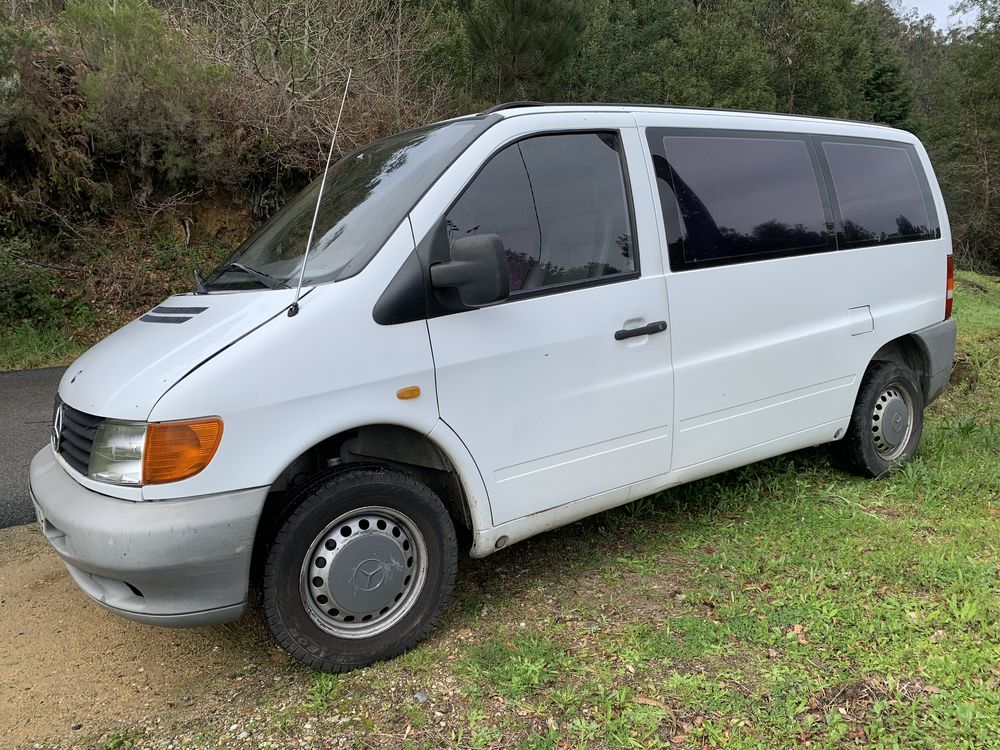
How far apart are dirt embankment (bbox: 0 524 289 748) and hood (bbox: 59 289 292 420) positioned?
1.05 metres

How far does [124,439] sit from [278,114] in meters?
10.1

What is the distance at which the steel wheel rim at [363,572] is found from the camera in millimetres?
2666

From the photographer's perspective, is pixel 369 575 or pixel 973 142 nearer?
pixel 369 575

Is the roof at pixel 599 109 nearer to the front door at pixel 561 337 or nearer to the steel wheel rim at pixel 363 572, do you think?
the front door at pixel 561 337

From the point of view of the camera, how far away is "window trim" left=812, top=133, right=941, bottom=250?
4148 millimetres

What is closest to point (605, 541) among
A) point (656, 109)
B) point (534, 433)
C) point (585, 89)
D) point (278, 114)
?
point (534, 433)

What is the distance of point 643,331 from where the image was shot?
10.6 ft

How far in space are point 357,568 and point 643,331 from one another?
1.59 m

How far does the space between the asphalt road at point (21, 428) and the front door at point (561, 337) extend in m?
3.15

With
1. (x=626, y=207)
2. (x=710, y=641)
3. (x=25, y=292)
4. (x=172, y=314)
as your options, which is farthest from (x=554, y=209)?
(x=25, y=292)

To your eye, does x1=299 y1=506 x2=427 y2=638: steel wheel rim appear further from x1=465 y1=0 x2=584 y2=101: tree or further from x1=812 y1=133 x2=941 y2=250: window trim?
x1=465 y1=0 x2=584 y2=101: tree

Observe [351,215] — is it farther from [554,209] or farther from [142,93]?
[142,93]

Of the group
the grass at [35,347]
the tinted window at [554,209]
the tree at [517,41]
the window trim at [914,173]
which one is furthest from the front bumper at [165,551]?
the tree at [517,41]

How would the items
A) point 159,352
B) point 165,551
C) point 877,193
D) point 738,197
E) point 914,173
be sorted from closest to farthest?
point 165,551 < point 159,352 < point 738,197 < point 877,193 < point 914,173
